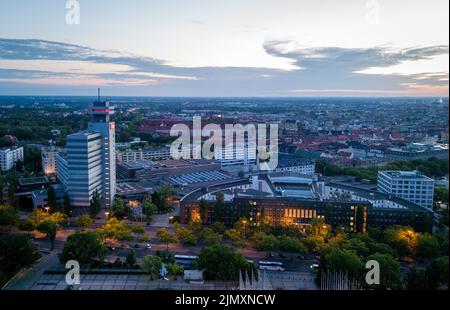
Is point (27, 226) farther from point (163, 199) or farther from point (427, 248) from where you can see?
point (427, 248)

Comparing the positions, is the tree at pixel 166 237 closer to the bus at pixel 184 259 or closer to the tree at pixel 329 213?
the bus at pixel 184 259

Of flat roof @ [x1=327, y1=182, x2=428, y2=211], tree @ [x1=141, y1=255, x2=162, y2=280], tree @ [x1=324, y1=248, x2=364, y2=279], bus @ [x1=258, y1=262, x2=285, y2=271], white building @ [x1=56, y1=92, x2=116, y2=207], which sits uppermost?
white building @ [x1=56, y1=92, x2=116, y2=207]

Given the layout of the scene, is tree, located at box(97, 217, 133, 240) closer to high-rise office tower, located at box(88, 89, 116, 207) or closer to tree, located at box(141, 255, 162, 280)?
tree, located at box(141, 255, 162, 280)

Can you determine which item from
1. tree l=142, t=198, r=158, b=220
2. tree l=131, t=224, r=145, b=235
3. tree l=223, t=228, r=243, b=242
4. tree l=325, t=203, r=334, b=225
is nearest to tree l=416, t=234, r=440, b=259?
tree l=325, t=203, r=334, b=225

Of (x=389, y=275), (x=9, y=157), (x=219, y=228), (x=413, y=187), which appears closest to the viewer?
(x=389, y=275)

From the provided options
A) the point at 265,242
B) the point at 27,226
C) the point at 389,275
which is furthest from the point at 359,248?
the point at 27,226
